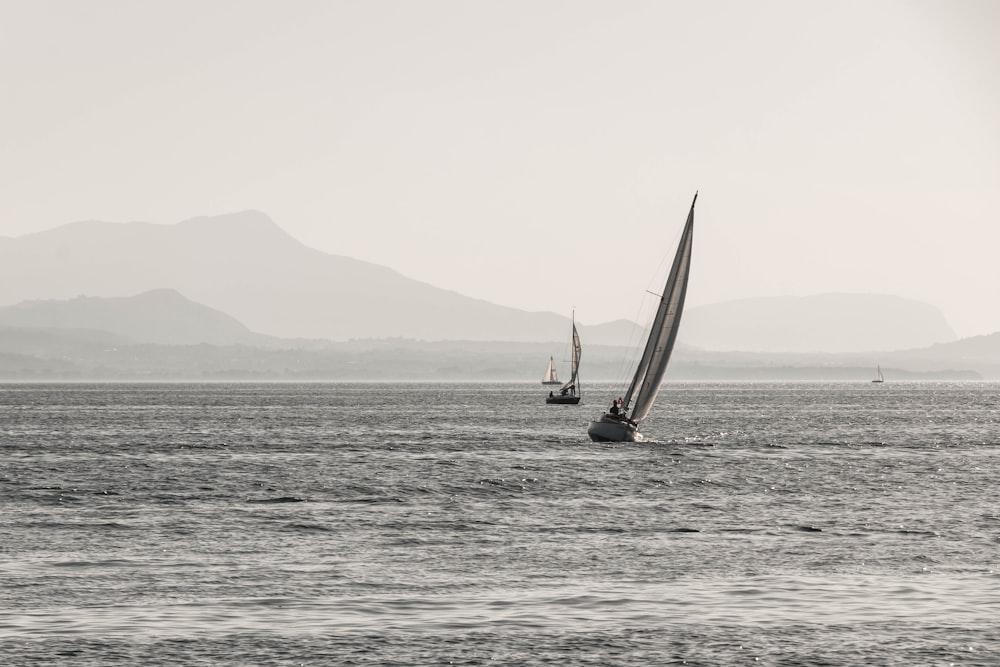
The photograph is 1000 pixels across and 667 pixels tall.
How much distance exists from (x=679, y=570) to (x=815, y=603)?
5739 millimetres

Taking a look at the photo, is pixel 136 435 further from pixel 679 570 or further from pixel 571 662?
pixel 571 662

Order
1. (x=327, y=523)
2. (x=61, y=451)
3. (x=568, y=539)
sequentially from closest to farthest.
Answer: (x=568, y=539) → (x=327, y=523) → (x=61, y=451)

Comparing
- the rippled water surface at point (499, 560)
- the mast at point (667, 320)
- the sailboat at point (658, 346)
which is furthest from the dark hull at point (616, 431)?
the rippled water surface at point (499, 560)

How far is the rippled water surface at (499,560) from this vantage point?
2866 centimetres

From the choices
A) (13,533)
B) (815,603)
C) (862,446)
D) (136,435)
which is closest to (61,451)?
(136,435)

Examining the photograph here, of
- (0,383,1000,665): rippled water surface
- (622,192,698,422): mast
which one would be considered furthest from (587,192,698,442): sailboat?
(0,383,1000,665): rippled water surface

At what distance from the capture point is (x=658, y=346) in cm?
9000

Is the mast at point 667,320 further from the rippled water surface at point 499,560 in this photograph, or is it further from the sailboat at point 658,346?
the rippled water surface at point 499,560

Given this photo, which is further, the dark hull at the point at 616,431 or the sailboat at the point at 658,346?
the dark hull at the point at 616,431

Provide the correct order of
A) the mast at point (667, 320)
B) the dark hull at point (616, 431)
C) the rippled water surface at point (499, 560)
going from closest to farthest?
the rippled water surface at point (499, 560), the mast at point (667, 320), the dark hull at point (616, 431)

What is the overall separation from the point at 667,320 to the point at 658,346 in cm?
192

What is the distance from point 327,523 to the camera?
50125 mm

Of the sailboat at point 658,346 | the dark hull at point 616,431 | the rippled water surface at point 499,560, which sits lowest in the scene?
the rippled water surface at point 499,560

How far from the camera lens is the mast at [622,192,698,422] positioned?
87.8 metres
